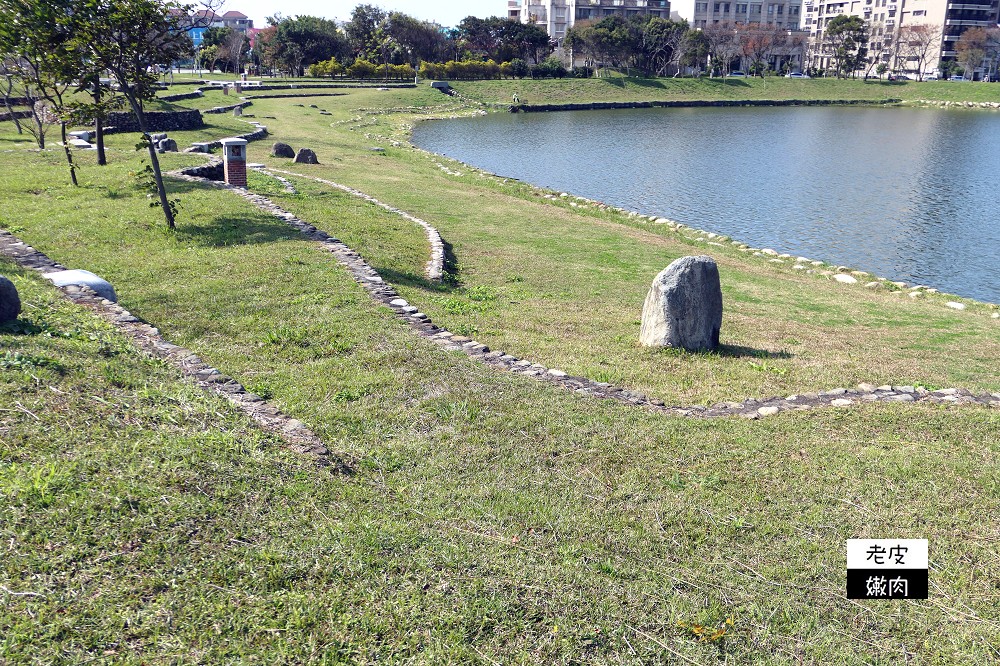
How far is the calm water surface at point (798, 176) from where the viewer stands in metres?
27.4

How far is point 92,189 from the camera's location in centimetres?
1981

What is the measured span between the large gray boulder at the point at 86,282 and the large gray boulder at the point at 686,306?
8.44 meters

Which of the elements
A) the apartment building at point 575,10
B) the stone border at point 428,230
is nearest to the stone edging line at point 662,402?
the stone border at point 428,230

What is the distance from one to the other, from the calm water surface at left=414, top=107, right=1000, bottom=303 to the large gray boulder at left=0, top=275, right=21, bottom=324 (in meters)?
23.9

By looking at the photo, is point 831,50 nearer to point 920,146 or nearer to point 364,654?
point 920,146

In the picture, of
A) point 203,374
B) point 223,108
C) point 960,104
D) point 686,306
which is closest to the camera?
point 203,374

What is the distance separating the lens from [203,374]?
339 inches

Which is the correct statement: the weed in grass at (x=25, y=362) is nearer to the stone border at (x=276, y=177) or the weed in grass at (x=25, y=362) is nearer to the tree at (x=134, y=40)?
the tree at (x=134, y=40)

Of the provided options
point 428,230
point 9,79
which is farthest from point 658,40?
point 428,230

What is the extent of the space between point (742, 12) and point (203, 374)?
17202cm

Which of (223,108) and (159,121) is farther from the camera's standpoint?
(223,108)

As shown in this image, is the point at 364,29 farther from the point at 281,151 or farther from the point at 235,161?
the point at 235,161

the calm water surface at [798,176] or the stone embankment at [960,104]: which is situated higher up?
the stone embankment at [960,104]

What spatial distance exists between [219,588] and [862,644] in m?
4.59
